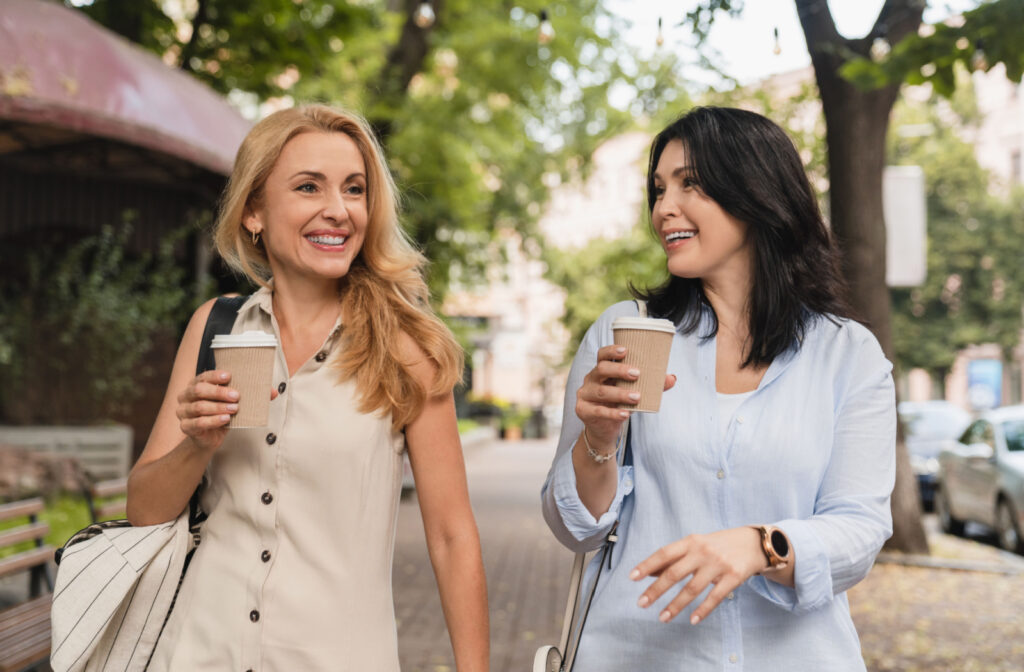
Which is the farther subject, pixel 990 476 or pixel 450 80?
pixel 450 80

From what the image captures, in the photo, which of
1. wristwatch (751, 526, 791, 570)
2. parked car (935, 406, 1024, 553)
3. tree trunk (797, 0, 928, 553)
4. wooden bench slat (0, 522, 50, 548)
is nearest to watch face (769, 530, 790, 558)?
wristwatch (751, 526, 791, 570)

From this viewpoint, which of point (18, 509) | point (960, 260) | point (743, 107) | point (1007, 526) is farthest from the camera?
point (960, 260)

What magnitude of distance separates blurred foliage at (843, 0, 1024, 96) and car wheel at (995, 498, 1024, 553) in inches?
283

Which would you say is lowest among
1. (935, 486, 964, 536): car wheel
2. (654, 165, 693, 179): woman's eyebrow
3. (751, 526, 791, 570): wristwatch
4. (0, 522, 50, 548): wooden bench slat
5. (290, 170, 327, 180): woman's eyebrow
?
(935, 486, 964, 536): car wheel

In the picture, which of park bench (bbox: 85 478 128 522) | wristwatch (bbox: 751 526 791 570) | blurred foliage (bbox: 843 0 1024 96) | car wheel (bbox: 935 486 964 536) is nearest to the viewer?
wristwatch (bbox: 751 526 791 570)

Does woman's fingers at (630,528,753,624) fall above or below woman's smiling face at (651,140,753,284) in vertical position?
below

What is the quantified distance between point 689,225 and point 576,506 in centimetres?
66

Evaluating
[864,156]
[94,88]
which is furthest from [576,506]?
[864,156]

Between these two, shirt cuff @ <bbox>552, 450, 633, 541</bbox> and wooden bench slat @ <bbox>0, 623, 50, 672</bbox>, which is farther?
wooden bench slat @ <bbox>0, 623, 50, 672</bbox>

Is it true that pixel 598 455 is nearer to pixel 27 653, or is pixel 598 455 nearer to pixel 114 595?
pixel 114 595

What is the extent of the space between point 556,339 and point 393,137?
40575 mm

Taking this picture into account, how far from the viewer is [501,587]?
1000 centimetres

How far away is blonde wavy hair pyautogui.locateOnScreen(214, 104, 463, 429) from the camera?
261 centimetres

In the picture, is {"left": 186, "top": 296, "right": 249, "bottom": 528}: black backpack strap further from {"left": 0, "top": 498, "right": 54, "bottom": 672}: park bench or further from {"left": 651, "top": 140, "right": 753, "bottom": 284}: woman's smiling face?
{"left": 0, "top": 498, "right": 54, "bottom": 672}: park bench
